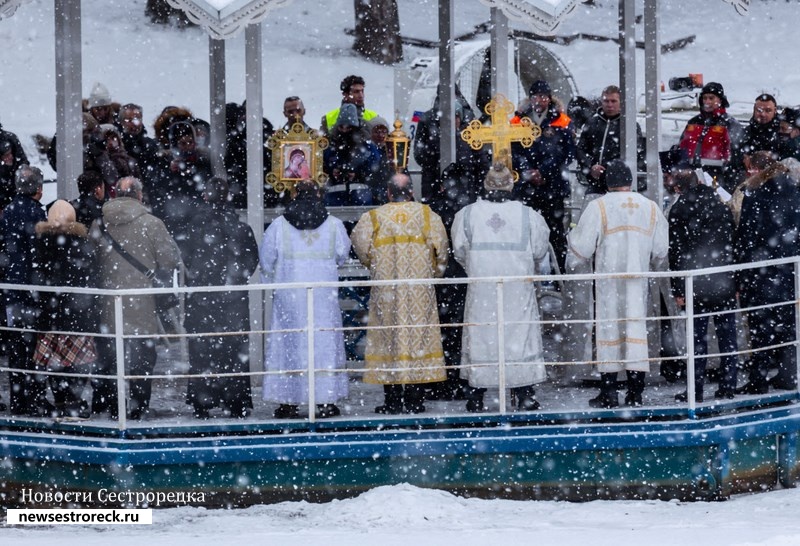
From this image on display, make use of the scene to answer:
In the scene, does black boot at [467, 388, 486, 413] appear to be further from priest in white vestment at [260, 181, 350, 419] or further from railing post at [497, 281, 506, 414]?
priest in white vestment at [260, 181, 350, 419]

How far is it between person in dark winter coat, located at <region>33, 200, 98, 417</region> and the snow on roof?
1.42 m

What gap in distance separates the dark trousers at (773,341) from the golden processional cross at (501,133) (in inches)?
75.1

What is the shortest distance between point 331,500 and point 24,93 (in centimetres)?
2099

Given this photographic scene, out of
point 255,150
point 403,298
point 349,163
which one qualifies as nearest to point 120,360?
point 403,298

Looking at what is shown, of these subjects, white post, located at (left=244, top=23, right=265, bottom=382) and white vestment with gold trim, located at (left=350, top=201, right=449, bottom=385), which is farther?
white post, located at (left=244, top=23, right=265, bottom=382)

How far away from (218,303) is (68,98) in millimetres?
2077

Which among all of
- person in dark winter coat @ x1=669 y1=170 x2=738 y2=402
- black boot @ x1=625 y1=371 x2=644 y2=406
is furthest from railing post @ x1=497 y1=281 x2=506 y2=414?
person in dark winter coat @ x1=669 y1=170 x2=738 y2=402

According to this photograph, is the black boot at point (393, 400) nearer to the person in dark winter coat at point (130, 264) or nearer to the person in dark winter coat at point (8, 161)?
the person in dark winter coat at point (130, 264)

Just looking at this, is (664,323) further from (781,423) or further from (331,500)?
(331,500)

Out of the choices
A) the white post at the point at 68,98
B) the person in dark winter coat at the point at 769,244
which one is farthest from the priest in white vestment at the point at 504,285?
the white post at the point at 68,98

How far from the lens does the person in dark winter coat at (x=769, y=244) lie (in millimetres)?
10008

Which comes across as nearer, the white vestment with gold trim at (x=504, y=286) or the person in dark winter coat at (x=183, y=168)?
the white vestment with gold trim at (x=504, y=286)

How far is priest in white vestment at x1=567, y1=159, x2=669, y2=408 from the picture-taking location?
31.2ft

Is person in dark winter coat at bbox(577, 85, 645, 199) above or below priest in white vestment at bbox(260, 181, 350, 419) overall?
above
